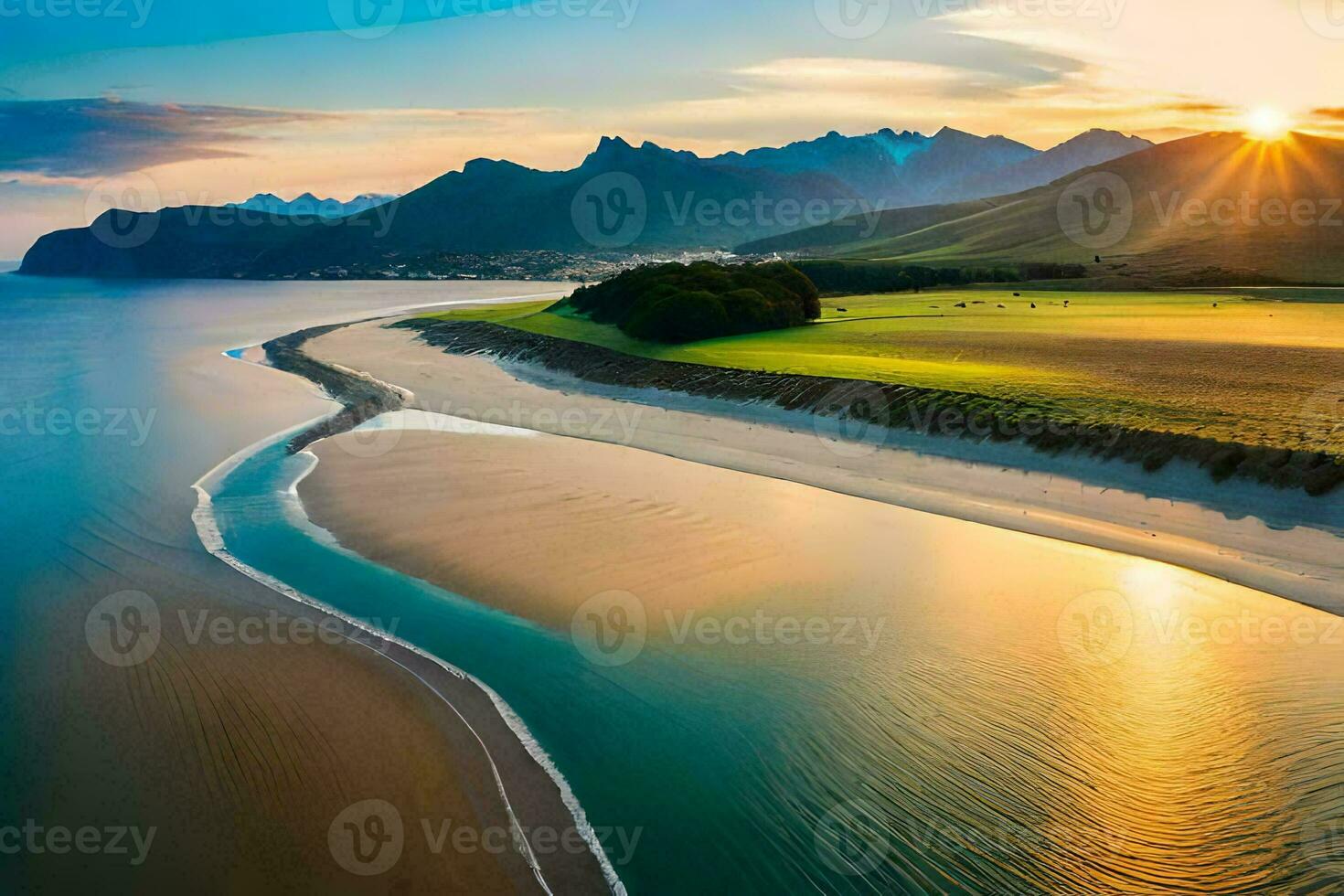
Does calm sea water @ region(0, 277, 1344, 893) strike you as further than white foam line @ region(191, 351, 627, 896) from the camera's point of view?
No

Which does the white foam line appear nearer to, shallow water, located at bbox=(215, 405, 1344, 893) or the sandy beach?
shallow water, located at bbox=(215, 405, 1344, 893)

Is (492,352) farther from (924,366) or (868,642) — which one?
(868,642)

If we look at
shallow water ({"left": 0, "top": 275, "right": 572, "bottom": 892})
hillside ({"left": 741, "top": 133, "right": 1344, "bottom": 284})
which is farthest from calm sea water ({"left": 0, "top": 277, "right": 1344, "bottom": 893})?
hillside ({"left": 741, "top": 133, "right": 1344, "bottom": 284})

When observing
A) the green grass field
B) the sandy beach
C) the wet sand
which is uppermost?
the green grass field

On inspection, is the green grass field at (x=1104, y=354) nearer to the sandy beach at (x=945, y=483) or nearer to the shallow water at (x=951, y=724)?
the sandy beach at (x=945, y=483)

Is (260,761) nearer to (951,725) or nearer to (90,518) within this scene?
(951,725)

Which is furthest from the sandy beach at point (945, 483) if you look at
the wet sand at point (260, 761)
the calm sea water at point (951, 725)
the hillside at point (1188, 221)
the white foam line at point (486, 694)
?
the hillside at point (1188, 221)

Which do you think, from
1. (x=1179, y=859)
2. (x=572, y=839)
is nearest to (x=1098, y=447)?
(x=1179, y=859)
